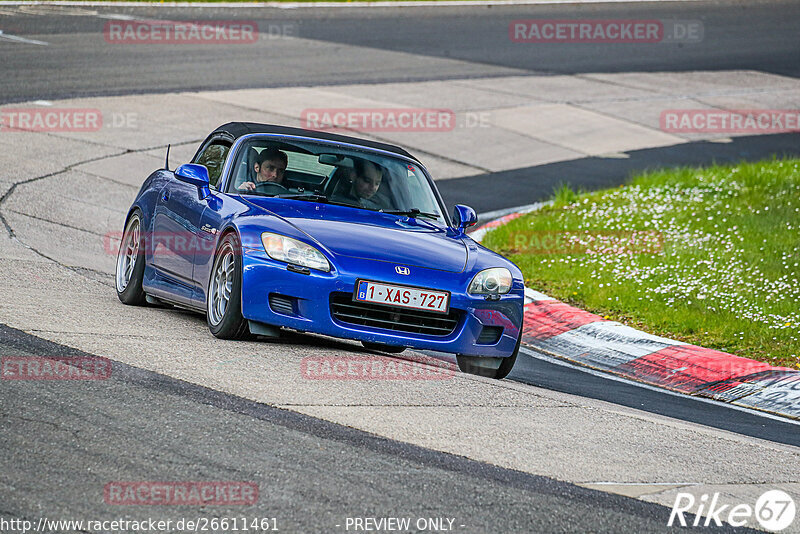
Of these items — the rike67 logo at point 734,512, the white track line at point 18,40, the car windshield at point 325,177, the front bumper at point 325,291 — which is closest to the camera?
the rike67 logo at point 734,512

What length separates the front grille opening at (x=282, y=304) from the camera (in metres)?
7.13

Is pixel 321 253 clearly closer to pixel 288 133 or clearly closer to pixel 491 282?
pixel 491 282

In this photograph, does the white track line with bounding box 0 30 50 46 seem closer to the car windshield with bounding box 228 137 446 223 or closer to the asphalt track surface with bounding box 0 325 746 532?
the car windshield with bounding box 228 137 446 223

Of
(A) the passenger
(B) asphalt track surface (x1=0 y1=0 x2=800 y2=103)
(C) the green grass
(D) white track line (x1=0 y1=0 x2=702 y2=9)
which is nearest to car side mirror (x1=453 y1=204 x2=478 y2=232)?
(A) the passenger

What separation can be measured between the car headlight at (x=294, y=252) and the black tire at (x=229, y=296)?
20 centimetres

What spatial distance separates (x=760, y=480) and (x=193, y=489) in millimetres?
2740

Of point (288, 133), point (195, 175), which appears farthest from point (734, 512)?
point (288, 133)

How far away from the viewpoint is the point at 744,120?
72.7ft

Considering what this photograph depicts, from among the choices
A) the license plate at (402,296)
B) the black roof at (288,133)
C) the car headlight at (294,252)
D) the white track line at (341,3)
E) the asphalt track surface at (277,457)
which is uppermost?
the white track line at (341,3)

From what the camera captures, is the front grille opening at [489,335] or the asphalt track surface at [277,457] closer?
the asphalt track surface at [277,457]

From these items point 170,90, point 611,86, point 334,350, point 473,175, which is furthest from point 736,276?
point 611,86

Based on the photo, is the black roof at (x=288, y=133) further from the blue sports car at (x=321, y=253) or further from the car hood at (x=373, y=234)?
the car hood at (x=373, y=234)

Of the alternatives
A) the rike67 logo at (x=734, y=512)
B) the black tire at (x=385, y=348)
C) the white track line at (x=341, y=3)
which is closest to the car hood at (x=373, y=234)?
the black tire at (x=385, y=348)

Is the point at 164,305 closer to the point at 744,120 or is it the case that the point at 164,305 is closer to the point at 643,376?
the point at 643,376
